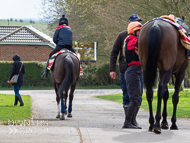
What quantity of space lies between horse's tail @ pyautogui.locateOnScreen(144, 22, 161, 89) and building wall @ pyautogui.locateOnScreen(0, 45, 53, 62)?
33405 millimetres

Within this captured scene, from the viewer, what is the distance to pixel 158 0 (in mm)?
18984

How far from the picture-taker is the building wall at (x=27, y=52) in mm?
39094

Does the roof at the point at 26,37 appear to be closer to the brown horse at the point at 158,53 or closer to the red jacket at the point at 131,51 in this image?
the red jacket at the point at 131,51

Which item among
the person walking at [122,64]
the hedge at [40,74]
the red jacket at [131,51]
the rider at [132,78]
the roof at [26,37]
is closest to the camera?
the rider at [132,78]

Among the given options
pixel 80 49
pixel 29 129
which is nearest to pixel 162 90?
pixel 29 129

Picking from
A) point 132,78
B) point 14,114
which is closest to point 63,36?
point 14,114

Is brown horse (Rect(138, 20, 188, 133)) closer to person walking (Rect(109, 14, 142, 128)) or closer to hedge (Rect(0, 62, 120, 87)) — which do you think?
person walking (Rect(109, 14, 142, 128))

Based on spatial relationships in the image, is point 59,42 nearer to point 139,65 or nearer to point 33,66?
point 139,65

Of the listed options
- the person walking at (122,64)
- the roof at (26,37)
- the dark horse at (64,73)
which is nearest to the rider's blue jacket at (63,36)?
the dark horse at (64,73)

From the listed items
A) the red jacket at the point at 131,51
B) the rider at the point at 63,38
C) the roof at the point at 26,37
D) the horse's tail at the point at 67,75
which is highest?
the roof at the point at 26,37

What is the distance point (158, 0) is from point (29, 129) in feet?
46.7

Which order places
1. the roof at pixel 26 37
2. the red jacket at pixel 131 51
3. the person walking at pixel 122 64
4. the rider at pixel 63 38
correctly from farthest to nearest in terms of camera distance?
the roof at pixel 26 37 → the rider at pixel 63 38 → the person walking at pixel 122 64 → the red jacket at pixel 131 51

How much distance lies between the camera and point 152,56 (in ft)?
20.1

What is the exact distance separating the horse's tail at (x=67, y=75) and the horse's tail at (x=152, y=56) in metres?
3.60
